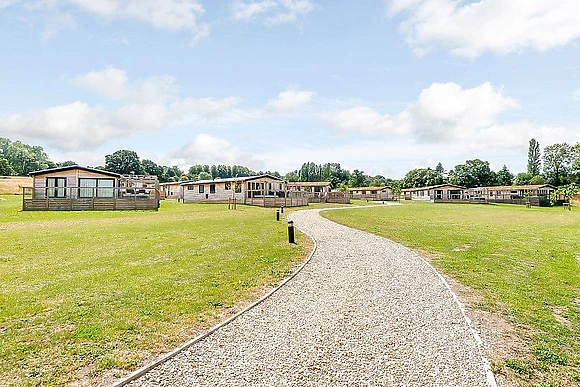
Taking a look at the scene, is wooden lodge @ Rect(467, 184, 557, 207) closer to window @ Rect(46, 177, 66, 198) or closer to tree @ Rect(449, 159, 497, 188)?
tree @ Rect(449, 159, 497, 188)

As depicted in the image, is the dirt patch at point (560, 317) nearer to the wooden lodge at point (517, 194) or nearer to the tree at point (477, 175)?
the wooden lodge at point (517, 194)

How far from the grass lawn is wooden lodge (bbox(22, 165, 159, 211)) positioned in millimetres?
15250

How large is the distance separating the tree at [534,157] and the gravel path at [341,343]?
106m

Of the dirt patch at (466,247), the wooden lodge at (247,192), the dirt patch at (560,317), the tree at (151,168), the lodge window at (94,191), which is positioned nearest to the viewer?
the dirt patch at (560,317)

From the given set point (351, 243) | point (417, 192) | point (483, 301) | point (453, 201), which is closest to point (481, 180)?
point (417, 192)

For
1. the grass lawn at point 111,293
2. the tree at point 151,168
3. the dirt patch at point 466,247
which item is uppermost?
the tree at point 151,168

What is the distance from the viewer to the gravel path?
13.3 ft

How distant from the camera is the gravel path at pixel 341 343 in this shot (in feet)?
13.3

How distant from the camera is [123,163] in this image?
95.4 meters

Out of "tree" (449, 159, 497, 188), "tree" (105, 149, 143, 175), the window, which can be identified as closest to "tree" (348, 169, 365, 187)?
"tree" (449, 159, 497, 188)

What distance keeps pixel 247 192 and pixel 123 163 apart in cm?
6581

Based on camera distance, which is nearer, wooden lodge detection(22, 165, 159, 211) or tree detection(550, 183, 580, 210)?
tree detection(550, 183, 580, 210)

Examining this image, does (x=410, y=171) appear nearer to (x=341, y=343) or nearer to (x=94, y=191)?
(x=94, y=191)

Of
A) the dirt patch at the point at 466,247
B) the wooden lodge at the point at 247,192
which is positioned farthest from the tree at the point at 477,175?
the dirt patch at the point at 466,247
